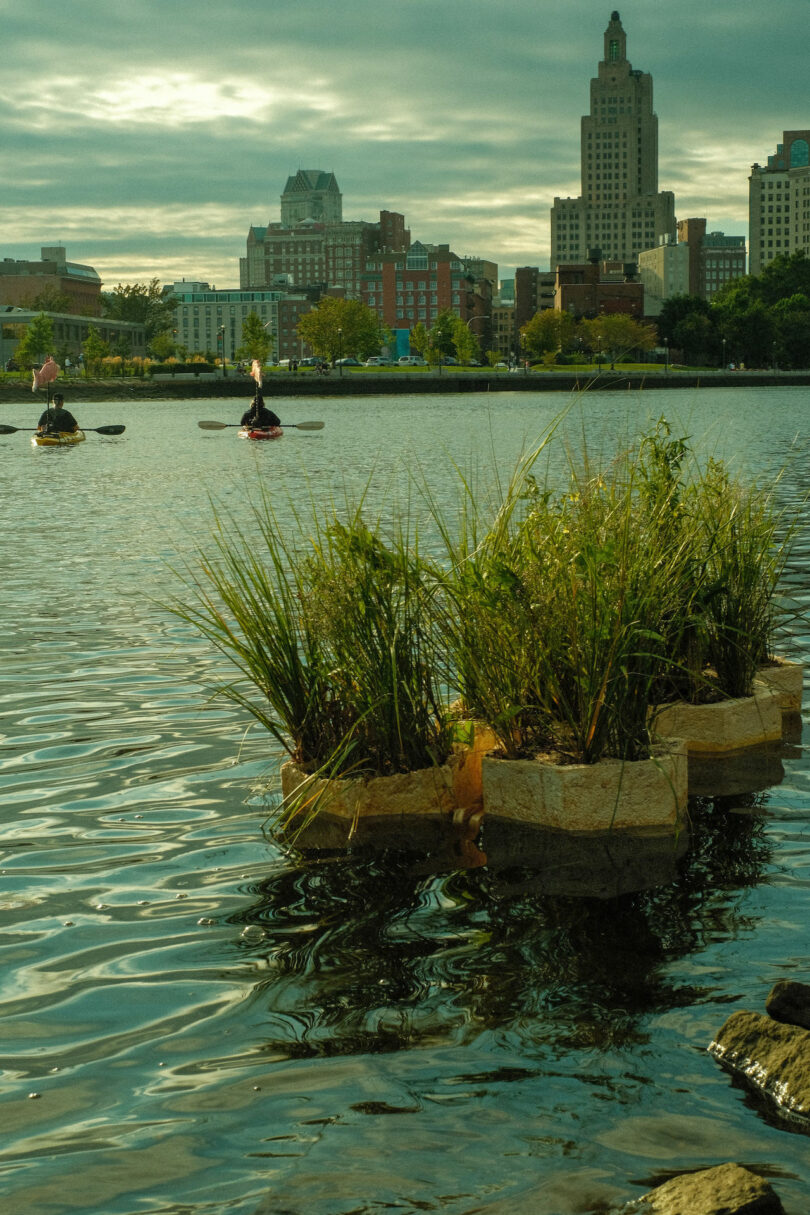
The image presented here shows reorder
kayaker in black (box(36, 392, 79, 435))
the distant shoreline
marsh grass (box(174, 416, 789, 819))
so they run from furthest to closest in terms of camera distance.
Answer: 1. the distant shoreline
2. kayaker in black (box(36, 392, 79, 435))
3. marsh grass (box(174, 416, 789, 819))

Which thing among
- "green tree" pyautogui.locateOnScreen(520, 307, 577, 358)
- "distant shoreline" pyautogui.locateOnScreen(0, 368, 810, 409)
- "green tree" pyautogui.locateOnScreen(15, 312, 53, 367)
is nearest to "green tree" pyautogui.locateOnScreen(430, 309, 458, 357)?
"green tree" pyautogui.locateOnScreen(520, 307, 577, 358)

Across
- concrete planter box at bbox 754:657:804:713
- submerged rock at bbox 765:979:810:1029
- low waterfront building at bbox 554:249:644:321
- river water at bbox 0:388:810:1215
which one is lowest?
river water at bbox 0:388:810:1215

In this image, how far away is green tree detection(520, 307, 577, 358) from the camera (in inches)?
6890

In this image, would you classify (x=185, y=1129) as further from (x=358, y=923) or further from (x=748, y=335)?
(x=748, y=335)

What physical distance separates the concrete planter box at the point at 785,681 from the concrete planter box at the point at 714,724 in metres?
0.54

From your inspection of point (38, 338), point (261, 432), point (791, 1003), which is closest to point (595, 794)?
point (791, 1003)

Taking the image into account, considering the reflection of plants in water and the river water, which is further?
the reflection of plants in water

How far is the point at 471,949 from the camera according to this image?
5.65m

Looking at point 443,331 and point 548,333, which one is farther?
point 443,331

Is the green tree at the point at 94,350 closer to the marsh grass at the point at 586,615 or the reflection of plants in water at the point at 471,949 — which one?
the marsh grass at the point at 586,615

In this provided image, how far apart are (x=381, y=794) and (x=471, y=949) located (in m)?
1.57

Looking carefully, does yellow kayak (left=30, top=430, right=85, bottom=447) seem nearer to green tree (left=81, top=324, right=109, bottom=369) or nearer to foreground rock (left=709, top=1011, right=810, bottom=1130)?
foreground rock (left=709, top=1011, right=810, bottom=1130)

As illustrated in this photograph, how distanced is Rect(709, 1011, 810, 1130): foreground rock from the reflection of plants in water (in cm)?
33

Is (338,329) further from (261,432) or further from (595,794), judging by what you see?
(595,794)
